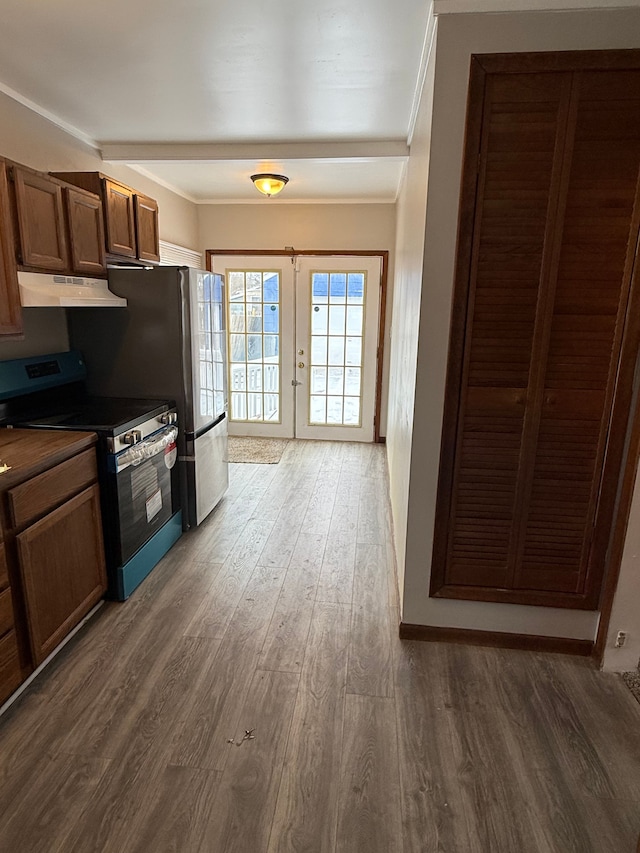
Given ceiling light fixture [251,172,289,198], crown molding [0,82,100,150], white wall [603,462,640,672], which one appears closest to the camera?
white wall [603,462,640,672]

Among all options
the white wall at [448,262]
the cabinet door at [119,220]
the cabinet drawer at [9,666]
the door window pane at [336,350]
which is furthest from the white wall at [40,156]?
the door window pane at [336,350]

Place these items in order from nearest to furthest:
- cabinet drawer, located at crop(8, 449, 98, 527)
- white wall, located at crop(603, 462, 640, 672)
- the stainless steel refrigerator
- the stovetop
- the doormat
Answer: cabinet drawer, located at crop(8, 449, 98, 527) < white wall, located at crop(603, 462, 640, 672) < the stovetop < the stainless steel refrigerator < the doormat

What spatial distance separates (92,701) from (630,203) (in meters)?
2.73

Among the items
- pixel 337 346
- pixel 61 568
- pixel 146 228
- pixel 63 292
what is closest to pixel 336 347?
pixel 337 346

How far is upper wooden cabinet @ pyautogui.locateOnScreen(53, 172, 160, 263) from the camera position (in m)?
Answer: 2.82

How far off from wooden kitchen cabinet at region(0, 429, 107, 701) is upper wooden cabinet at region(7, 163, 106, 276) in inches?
32.9

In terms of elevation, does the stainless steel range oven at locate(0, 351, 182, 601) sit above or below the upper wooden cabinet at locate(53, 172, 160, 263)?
below

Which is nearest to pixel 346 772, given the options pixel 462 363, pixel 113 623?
pixel 113 623

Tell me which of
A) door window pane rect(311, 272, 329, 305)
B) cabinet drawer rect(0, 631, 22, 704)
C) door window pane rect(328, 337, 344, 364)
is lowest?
cabinet drawer rect(0, 631, 22, 704)

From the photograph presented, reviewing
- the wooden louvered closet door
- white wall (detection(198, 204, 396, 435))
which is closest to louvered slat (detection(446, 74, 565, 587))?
the wooden louvered closet door

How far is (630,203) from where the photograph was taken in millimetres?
1816

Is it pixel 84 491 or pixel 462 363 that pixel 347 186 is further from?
pixel 84 491

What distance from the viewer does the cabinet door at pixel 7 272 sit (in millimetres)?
2096

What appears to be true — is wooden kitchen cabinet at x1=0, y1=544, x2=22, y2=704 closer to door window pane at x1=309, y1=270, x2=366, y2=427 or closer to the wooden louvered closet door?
the wooden louvered closet door
